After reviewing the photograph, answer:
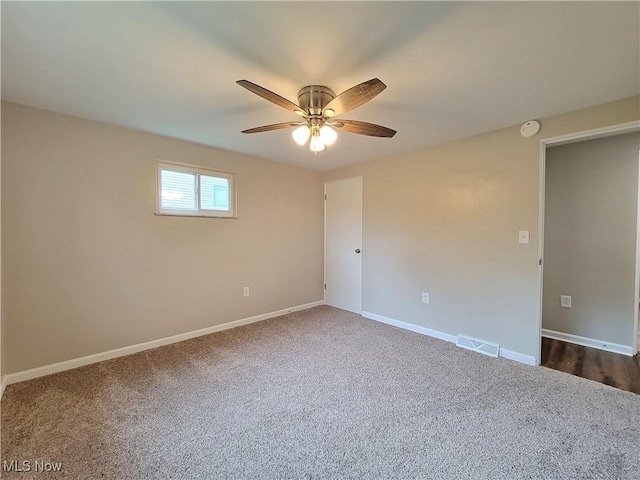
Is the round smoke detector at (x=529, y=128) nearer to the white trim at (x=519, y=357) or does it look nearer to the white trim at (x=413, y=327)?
the white trim at (x=519, y=357)

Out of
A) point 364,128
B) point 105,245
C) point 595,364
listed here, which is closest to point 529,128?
point 364,128

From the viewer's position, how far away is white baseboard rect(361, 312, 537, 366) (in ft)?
8.34

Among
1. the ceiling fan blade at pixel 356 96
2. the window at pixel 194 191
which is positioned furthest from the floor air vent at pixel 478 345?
the window at pixel 194 191

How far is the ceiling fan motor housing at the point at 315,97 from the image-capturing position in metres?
1.85

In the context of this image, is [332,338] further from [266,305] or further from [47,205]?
[47,205]

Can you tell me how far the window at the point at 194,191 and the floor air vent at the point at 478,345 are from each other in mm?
3005

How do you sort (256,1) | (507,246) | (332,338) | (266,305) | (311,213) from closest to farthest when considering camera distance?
(256,1)
(507,246)
(332,338)
(266,305)
(311,213)

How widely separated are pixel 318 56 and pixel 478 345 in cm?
297

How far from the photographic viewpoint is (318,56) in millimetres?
1556

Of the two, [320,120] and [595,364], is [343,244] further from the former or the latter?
[595,364]

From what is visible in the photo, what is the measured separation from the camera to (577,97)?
6.70 ft

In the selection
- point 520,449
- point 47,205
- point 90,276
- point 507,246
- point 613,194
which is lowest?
point 520,449

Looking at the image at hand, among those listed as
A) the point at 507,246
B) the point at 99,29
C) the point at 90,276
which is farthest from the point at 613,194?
the point at 90,276

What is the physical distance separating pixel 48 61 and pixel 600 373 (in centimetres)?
465
